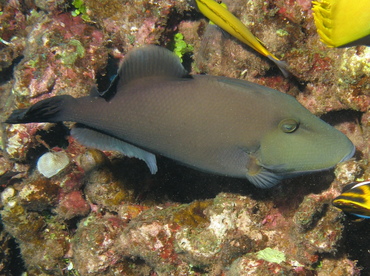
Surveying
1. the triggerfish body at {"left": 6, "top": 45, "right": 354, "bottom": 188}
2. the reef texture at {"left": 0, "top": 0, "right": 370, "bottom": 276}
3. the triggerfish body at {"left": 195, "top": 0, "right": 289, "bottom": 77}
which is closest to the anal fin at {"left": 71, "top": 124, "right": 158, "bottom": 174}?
the triggerfish body at {"left": 6, "top": 45, "right": 354, "bottom": 188}

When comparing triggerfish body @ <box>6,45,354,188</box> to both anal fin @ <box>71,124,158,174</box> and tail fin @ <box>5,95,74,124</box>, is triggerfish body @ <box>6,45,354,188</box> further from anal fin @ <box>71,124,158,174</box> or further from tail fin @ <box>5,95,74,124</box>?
anal fin @ <box>71,124,158,174</box>

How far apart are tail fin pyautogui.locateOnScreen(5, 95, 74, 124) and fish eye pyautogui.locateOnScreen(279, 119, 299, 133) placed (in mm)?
1885

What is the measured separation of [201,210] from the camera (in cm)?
368

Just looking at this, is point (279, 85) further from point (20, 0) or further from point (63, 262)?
point (20, 0)

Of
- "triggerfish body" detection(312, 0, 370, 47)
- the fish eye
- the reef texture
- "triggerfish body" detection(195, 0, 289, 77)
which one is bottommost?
the reef texture

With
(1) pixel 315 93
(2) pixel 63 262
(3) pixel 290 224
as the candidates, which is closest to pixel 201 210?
(3) pixel 290 224

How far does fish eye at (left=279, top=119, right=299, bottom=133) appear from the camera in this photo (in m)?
2.35

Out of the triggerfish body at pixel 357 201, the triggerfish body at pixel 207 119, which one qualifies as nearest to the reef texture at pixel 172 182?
the triggerfish body at pixel 357 201

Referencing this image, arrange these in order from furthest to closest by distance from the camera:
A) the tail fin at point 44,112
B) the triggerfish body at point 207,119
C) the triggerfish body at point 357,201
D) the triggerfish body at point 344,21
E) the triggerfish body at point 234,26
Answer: the triggerfish body at point 234,26 → the tail fin at point 44,112 → the triggerfish body at point 207,119 → the triggerfish body at point 357,201 → the triggerfish body at point 344,21

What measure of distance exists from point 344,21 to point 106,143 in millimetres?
2204

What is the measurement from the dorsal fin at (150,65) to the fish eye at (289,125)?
3.06 feet

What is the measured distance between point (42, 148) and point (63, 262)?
7.05 feet

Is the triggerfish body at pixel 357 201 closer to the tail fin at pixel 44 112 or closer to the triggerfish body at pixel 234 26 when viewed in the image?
the triggerfish body at pixel 234 26

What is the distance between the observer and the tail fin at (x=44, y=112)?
249 cm
